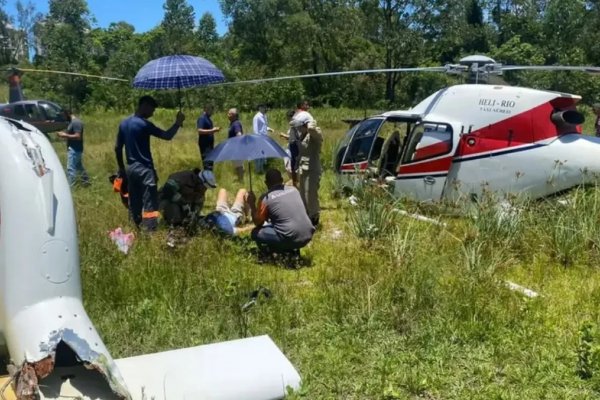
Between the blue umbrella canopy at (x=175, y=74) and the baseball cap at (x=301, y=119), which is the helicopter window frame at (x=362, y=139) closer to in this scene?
the baseball cap at (x=301, y=119)

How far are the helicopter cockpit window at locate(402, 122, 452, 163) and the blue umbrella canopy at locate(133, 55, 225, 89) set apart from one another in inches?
120

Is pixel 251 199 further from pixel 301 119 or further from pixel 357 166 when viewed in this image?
pixel 357 166

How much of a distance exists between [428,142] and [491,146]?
907 millimetres

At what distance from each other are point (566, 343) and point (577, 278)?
1848 mm

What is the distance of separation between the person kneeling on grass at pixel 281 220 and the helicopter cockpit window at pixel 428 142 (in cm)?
309

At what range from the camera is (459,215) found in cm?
796

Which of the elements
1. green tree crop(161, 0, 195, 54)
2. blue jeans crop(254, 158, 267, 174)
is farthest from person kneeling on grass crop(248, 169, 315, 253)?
green tree crop(161, 0, 195, 54)

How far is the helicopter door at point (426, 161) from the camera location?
8.79 metres

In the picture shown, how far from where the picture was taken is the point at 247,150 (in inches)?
273

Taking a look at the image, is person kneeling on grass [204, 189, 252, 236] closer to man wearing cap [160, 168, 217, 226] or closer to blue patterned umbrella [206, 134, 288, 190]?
man wearing cap [160, 168, 217, 226]

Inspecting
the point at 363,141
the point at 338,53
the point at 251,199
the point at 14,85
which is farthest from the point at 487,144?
the point at 338,53

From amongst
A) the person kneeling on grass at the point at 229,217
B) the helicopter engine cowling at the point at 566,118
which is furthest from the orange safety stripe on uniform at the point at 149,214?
the helicopter engine cowling at the point at 566,118

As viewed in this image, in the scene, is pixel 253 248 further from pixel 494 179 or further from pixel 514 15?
pixel 514 15

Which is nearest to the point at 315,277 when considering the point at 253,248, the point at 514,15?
the point at 253,248
